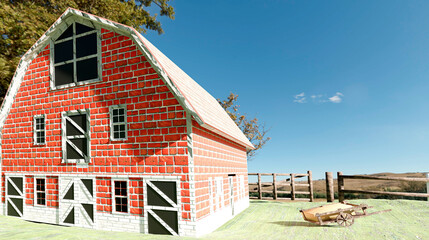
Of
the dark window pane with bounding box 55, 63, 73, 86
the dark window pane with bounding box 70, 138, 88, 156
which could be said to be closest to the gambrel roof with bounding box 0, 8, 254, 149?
the dark window pane with bounding box 55, 63, 73, 86

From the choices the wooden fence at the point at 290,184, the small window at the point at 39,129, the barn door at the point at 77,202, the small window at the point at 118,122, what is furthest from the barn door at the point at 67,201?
the wooden fence at the point at 290,184

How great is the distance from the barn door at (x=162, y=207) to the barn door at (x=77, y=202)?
2.40m

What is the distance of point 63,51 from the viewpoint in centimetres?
1088

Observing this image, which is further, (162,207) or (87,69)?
(87,69)

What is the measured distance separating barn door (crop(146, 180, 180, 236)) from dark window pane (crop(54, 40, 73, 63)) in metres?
6.08

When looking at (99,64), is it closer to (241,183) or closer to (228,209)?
(228,209)

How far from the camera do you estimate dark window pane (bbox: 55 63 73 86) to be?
10.6 metres

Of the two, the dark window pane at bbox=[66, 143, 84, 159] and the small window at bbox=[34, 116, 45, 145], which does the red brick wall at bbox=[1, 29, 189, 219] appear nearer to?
the small window at bbox=[34, 116, 45, 145]

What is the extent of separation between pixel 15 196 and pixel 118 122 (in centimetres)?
604

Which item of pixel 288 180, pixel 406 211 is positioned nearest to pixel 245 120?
pixel 288 180

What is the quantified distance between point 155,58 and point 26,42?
9632 mm

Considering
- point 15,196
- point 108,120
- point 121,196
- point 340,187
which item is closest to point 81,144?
point 108,120

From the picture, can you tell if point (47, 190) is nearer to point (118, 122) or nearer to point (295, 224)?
point (118, 122)

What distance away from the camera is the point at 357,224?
33.4ft
